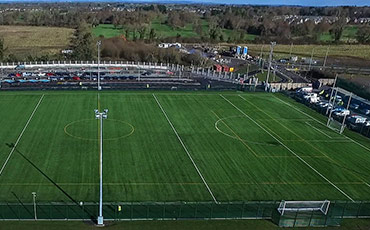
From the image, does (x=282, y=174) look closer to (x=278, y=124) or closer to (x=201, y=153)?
(x=201, y=153)

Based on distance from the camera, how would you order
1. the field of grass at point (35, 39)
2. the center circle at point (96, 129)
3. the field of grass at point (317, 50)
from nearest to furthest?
the center circle at point (96, 129)
the field of grass at point (35, 39)
the field of grass at point (317, 50)

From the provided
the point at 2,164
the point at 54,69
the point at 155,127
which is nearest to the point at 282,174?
the point at 155,127

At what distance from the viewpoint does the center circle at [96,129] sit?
47625 millimetres

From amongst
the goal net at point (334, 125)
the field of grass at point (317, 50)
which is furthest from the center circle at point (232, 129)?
the field of grass at point (317, 50)

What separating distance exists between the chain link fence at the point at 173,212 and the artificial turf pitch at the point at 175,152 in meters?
2.83

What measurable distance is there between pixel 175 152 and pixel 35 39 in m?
135

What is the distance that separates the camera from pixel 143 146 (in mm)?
45438

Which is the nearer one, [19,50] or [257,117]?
[257,117]

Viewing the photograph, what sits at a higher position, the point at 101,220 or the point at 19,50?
the point at 101,220

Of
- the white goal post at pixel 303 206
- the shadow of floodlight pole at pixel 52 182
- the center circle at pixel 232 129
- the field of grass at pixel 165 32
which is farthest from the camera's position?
the field of grass at pixel 165 32

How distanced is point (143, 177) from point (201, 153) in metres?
9.49

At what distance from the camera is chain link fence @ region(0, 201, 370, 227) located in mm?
29312

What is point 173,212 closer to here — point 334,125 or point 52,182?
point 52,182

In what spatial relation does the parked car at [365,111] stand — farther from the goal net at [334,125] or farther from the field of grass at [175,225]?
the field of grass at [175,225]
